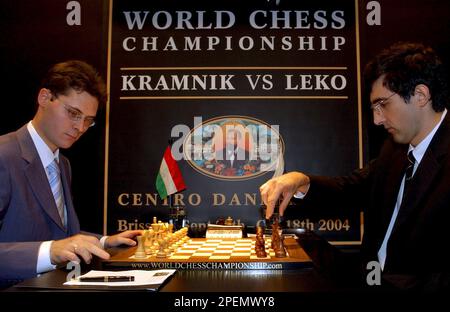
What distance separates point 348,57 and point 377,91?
2.12 meters

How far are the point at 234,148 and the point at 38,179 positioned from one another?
7.44 ft

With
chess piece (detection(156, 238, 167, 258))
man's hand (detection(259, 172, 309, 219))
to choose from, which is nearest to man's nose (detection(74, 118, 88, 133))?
chess piece (detection(156, 238, 167, 258))

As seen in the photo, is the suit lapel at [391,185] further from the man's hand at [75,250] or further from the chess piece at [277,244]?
the man's hand at [75,250]

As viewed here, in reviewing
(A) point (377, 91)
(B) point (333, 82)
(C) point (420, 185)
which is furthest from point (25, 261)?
(B) point (333, 82)

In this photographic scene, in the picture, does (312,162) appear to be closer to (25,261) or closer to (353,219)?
(353,219)

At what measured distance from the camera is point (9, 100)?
4.34 meters

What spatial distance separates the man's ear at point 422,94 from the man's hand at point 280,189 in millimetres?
750

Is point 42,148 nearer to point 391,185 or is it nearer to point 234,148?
point 391,185

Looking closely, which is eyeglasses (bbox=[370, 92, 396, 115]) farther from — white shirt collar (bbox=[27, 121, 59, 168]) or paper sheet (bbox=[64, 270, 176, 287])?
white shirt collar (bbox=[27, 121, 59, 168])

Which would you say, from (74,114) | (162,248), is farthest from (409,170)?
(74,114)

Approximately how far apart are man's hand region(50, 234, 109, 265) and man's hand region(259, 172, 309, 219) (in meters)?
0.92

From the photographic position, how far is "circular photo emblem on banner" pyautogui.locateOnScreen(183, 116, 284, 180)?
430 cm

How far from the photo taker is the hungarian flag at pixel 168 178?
3949 mm

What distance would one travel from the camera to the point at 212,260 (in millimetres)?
1835
